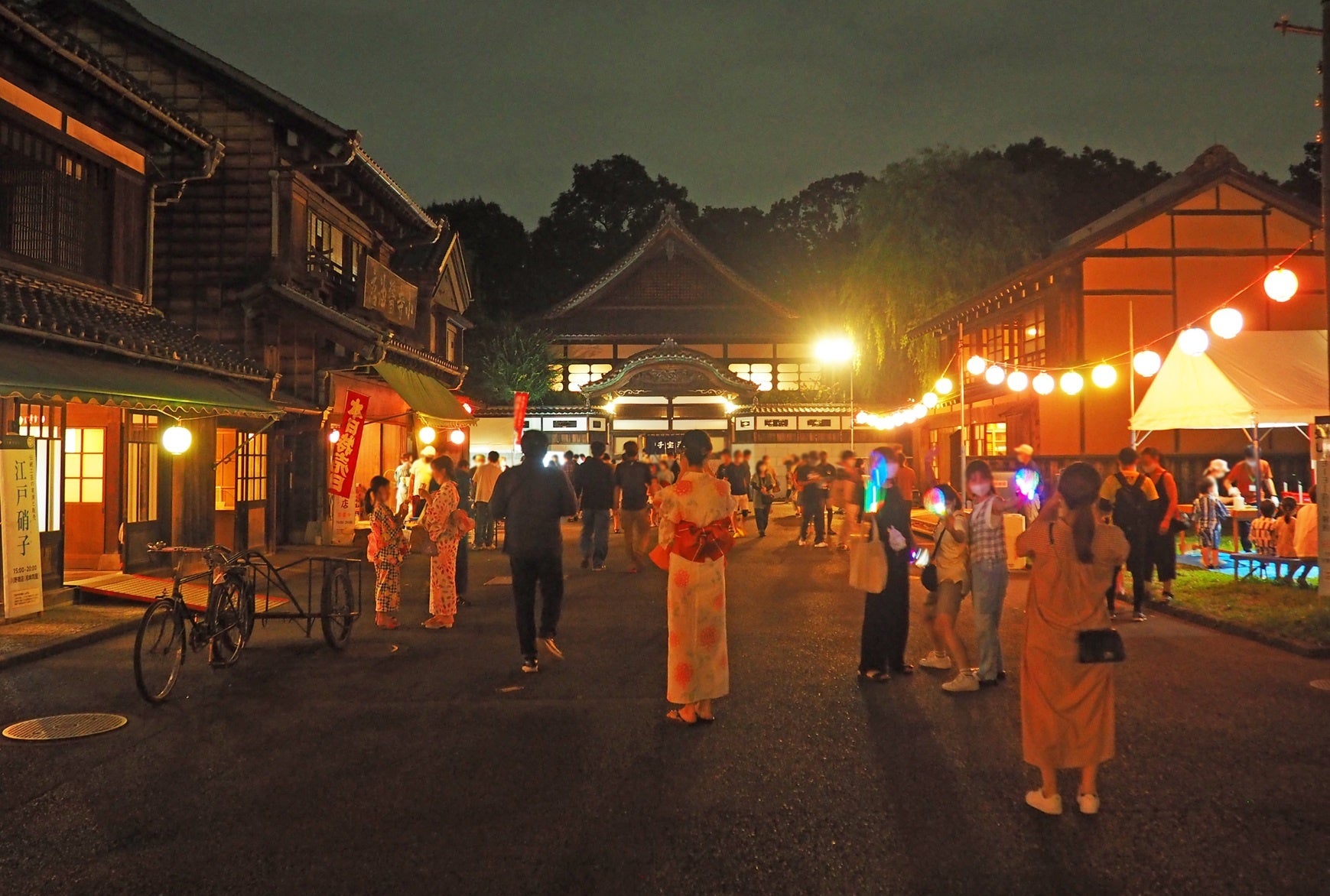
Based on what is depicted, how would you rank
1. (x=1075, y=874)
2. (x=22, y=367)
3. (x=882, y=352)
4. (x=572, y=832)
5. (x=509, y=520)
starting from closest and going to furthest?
(x=1075, y=874), (x=572, y=832), (x=509, y=520), (x=22, y=367), (x=882, y=352)

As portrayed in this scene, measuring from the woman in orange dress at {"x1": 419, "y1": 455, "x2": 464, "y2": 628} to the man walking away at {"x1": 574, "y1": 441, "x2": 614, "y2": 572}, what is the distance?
13.3 ft

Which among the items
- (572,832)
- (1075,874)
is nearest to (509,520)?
(572,832)

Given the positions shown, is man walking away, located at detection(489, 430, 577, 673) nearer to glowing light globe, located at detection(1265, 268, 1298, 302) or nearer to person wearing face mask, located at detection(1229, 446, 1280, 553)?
glowing light globe, located at detection(1265, 268, 1298, 302)

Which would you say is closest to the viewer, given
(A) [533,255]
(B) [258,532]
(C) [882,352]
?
(B) [258,532]

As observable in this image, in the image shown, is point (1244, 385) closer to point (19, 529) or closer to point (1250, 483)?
point (1250, 483)

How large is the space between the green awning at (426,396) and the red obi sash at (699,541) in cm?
1521

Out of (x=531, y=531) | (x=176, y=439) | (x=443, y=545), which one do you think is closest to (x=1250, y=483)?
(x=443, y=545)

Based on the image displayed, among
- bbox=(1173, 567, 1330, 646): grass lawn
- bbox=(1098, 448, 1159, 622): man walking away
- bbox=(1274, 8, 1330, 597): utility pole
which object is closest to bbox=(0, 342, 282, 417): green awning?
bbox=(1098, 448, 1159, 622): man walking away

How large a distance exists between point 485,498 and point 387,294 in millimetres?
7562

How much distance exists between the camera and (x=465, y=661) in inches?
320

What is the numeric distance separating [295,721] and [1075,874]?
187 inches

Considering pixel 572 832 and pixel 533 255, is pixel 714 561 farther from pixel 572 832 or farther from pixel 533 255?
pixel 533 255

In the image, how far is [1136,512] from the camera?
10133 mm

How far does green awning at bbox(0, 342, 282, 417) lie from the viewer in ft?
30.8
